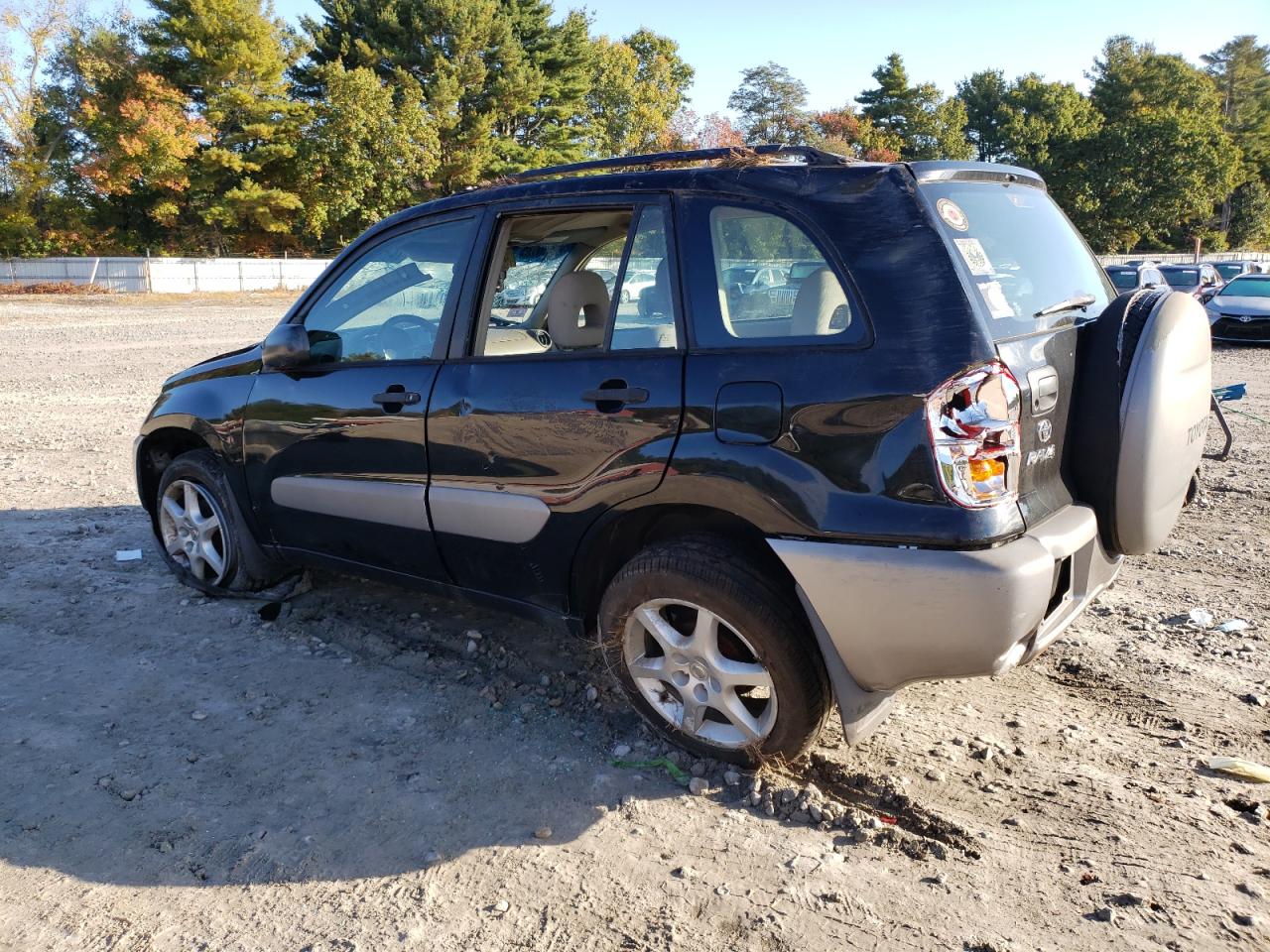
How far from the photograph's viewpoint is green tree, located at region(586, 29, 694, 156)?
6406 centimetres

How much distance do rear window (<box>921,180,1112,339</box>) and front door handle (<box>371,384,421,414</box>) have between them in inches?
81.0

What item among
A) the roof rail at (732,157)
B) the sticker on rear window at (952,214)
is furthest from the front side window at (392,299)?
the sticker on rear window at (952,214)

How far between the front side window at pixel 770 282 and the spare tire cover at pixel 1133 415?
94 cm

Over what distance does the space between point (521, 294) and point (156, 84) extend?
1846 inches

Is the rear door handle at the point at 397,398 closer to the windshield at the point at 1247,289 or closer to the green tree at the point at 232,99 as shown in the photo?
the windshield at the point at 1247,289

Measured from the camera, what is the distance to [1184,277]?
20062mm

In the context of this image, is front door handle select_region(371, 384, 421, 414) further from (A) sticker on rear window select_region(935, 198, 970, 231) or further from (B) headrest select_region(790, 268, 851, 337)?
(A) sticker on rear window select_region(935, 198, 970, 231)

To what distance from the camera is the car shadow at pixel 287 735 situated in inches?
118

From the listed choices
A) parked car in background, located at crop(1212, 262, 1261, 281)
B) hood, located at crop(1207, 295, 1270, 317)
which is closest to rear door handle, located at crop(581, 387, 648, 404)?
hood, located at crop(1207, 295, 1270, 317)

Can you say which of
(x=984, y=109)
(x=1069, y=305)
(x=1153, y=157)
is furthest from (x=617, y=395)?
(x=984, y=109)

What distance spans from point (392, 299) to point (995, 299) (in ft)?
8.15

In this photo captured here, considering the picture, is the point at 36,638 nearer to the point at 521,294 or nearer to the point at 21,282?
the point at 521,294

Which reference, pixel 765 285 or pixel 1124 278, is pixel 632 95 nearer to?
pixel 1124 278

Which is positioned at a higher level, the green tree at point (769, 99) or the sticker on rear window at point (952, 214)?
the green tree at point (769, 99)
